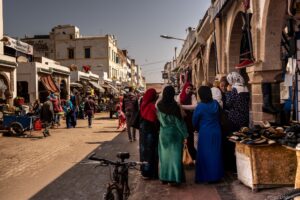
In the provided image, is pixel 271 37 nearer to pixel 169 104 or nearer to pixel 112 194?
pixel 169 104

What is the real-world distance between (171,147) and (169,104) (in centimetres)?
71

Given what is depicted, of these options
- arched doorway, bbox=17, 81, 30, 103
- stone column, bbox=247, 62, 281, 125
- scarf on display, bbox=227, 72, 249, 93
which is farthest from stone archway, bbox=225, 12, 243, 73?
arched doorway, bbox=17, 81, 30, 103

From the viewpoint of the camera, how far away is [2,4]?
22.5m

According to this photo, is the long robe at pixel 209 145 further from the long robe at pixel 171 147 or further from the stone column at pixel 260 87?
the stone column at pixel 260 87

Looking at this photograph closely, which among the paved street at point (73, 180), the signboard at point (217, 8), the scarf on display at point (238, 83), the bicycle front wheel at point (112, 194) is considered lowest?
the paved street at point (73, 180)

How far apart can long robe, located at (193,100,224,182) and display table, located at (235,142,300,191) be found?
806 mm

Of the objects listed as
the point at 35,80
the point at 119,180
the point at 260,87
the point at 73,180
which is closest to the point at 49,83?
the point at 35,80

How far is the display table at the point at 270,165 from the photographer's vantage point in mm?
5629

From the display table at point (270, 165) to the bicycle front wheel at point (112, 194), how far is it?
2.27 m

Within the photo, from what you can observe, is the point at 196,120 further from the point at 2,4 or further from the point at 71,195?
the point at 2,4

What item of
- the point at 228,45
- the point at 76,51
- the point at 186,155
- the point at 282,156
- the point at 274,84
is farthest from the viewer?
the point at 76,51

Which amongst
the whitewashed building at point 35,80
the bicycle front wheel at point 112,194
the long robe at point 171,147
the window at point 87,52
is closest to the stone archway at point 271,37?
the long robe at point 171,147

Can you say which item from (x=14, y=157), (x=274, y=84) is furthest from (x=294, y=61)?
(x=14, y=157)

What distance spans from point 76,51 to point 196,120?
53777 millimetres
